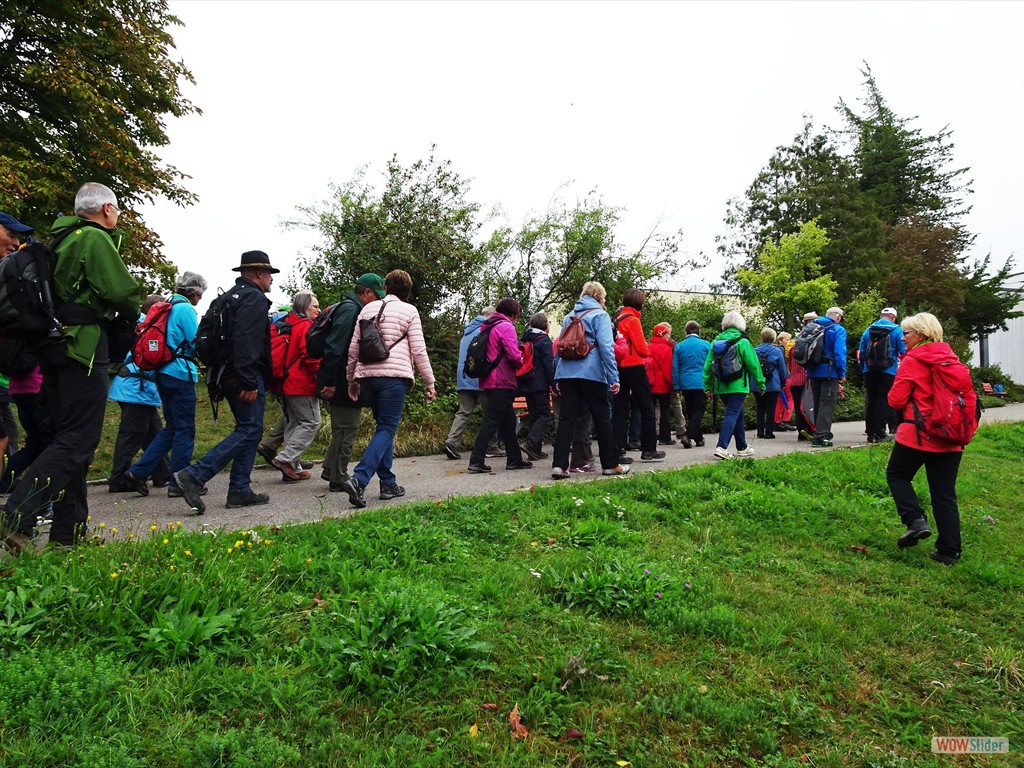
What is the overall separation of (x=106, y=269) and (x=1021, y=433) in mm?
14873

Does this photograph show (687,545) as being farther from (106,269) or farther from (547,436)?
(547,436)

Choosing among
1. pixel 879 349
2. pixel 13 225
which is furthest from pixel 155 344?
pixel 879 349

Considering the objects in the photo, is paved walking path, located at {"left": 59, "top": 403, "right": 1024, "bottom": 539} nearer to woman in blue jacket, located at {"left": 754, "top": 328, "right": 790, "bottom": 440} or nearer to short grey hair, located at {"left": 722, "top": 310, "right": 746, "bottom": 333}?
short grey hair, located at {"left": 722, "top": 310, "right": 746, "bottom": 333}

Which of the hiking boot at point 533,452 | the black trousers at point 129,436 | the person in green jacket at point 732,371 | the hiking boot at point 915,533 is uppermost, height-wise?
the person in green jacket at point 732,371

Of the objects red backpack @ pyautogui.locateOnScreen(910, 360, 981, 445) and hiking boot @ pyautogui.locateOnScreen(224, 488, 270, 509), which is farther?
hiking boot @ pyautogui.locateOnScreen(224, 488, 270, 509)

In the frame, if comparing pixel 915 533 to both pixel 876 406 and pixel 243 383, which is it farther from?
pixel 876 406

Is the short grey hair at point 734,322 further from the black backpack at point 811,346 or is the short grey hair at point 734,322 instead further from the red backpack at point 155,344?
the red backpack at point 155,344

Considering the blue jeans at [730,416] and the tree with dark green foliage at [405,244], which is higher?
the tree with dark green foliage at [405,244]

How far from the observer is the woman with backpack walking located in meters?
5.62

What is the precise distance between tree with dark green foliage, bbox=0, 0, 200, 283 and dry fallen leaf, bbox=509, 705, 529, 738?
40.5 ft

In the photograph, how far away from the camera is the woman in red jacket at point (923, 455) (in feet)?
18.6

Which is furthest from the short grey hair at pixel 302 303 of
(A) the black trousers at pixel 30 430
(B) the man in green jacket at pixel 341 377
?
(A) the black trousers at pixel 30 430

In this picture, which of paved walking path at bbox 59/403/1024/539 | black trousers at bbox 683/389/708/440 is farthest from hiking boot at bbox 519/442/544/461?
black trousers at bbox 683/389/708/440

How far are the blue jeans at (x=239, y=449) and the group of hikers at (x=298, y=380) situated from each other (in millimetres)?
14
